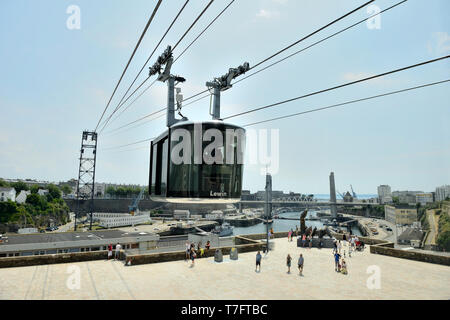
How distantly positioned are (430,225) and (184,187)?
106210 mm

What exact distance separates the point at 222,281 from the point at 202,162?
6.45 meters

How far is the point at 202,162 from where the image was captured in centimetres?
1099

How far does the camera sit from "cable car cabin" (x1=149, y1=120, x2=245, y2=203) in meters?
11.0

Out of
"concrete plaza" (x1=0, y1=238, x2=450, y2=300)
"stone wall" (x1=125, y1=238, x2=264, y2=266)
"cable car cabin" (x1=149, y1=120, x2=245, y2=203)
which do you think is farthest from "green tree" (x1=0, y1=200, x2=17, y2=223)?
"cable car cabin" (x1=149, y1=120, x2=245, y2=203)

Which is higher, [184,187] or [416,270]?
[184,187]

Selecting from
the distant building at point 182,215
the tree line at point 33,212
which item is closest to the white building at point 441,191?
the distant building at point 182,215

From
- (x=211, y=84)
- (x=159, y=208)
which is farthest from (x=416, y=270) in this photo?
(x=159, y=208)

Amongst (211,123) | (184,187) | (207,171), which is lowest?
(184,187)

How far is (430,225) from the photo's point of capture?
282 feet

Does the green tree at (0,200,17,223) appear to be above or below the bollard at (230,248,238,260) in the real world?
below

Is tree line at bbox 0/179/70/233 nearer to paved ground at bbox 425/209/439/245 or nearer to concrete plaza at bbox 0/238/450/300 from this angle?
concrete plaza at bbox 0/238/450/300

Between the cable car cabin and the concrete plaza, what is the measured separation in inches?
169
